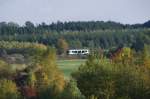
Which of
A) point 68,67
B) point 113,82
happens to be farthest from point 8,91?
point 68,67

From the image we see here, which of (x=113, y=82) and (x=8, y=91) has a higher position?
(x=113, y=82)

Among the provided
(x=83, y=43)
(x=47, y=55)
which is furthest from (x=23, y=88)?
(x=83, y=43)

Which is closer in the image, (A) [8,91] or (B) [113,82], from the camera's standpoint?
(B) [113,82]

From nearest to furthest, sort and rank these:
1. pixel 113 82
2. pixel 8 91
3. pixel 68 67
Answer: pixel 113 82
pixel 8 91
pixel 68 67

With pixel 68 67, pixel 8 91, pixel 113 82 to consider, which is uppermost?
pixel 113 82

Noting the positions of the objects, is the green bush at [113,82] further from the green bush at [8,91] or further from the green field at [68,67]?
the green field at [68,67]

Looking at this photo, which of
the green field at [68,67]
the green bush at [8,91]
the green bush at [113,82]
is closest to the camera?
the green bush at [113,82]

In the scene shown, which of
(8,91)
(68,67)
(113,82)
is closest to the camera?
(113,82)

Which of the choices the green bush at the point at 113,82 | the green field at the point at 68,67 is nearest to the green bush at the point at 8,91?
the green bush at the point at 113,82

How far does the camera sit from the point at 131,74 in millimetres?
55469

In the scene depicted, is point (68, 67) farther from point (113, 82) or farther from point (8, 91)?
point (113, 82)

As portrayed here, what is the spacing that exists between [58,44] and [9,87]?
115413 millimetres

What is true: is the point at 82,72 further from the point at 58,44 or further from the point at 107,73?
the point at 58,44

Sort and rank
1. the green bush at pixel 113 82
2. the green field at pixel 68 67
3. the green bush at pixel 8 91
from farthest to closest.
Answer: the green field at pixel 68 67, the green bush at pixel 8 91, the green bush at pixel 113 82
